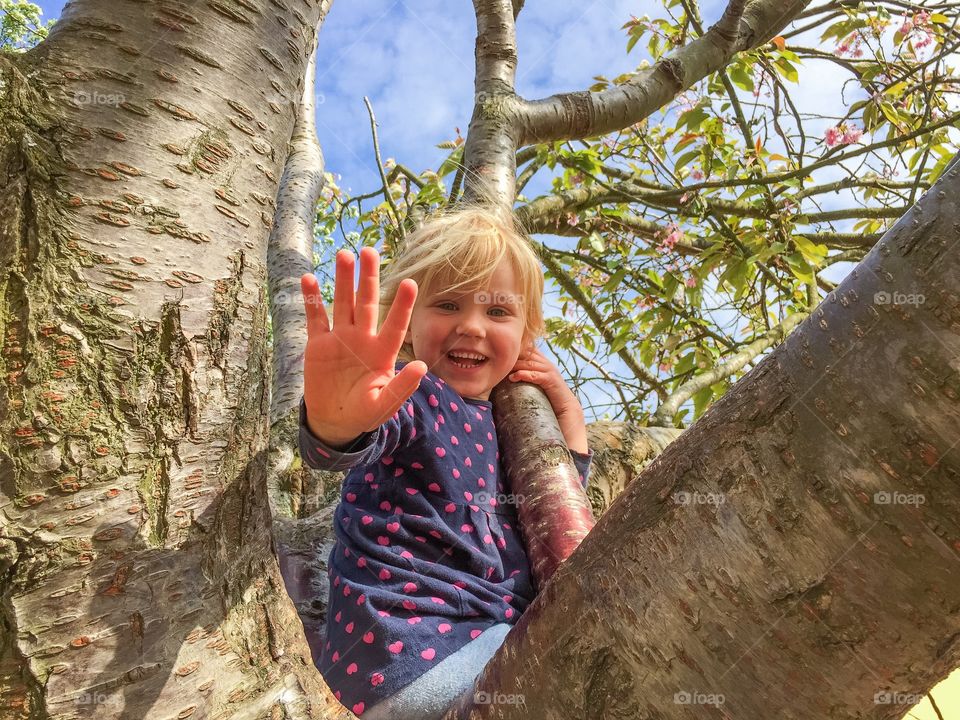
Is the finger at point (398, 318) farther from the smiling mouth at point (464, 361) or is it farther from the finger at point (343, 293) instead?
the smiling mouth at point (464, 361)

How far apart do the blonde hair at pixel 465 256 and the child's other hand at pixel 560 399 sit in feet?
0.39

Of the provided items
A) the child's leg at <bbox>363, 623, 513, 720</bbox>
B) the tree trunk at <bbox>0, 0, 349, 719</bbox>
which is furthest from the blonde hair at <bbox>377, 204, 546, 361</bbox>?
the child's leg at <bbox>363, 623, 513, 720</bbox>

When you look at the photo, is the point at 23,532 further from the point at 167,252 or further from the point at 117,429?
the point at 167,252

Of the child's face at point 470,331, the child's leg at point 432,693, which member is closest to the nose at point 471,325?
the child's face at point 470,331

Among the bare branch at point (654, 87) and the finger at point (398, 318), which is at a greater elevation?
the bare branch at point (654, 87)

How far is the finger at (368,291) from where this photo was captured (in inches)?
37.3

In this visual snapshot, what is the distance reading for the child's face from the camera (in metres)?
1.66

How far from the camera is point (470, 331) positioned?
64.6 inches

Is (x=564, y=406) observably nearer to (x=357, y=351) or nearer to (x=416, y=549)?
(x=416, y=549)

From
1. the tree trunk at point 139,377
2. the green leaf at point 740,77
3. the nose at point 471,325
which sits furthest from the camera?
the green leaf at point 740,77

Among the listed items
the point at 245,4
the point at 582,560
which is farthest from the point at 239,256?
the point at 582,560

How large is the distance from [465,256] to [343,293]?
0.74 m

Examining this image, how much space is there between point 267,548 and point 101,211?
1.80 ft

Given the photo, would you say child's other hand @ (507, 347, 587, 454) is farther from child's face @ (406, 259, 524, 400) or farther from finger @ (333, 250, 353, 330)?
finger @ (333, 250, 353, 330)
